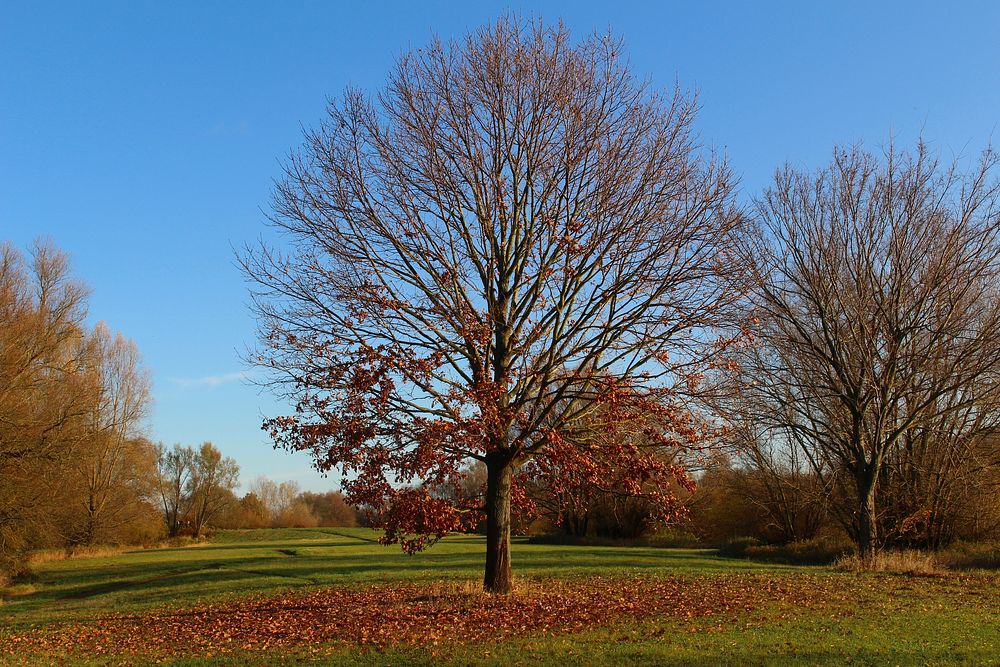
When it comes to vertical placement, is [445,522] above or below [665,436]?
below

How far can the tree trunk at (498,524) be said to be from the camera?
535 inches

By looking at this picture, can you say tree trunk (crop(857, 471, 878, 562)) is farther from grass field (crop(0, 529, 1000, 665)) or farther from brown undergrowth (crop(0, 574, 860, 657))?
brown undergrowth (crop(0, 574, 860, 657))

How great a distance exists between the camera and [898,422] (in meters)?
24.0

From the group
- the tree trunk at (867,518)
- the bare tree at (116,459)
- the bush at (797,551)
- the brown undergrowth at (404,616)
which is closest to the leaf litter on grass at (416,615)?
the brown undergrowth at (404,616)

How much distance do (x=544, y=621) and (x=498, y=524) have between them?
2.67 meters

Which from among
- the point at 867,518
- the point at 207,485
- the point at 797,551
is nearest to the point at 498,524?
the point at 867,518

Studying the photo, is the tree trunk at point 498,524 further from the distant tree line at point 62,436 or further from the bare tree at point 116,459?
the bare tree at point 116,459

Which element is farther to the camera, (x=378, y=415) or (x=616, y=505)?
(x=616, y=505)

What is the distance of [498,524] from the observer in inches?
535

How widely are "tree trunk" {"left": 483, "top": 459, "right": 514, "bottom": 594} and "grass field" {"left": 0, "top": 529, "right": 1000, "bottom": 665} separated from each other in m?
0.43

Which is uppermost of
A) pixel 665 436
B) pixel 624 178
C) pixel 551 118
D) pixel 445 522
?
pixel 551 118

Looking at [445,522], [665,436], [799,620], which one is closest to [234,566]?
[445,522]

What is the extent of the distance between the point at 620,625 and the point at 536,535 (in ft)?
115

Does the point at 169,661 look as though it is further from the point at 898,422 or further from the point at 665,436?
the point at 898,422
